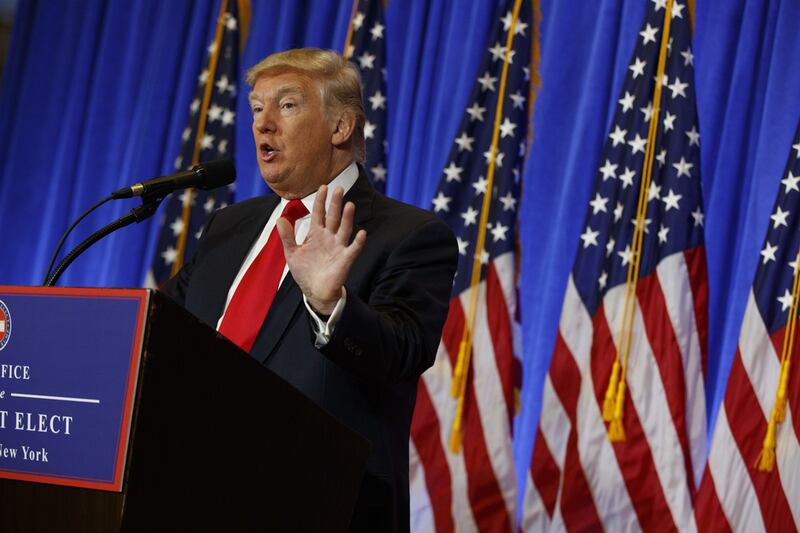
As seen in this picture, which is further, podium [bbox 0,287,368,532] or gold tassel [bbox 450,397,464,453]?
gold tassel [bbox 450,397,464,453]

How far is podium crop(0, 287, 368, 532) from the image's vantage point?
1.31 meters

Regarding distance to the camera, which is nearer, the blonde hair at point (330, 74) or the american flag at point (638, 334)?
the blonde hair at point (330, 74)

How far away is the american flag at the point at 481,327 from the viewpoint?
4078 millimetres

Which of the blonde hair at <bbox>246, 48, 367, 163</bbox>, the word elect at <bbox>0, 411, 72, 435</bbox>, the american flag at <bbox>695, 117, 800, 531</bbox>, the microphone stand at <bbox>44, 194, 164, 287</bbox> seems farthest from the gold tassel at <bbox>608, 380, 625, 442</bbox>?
the word elect at <bbox>0, 411, 72, 435</bbox>

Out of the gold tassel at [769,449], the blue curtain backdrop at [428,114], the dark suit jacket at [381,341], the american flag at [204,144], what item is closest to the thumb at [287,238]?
the dark suit jacket at [381,341]

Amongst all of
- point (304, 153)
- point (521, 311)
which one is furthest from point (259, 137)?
point (521, 311)

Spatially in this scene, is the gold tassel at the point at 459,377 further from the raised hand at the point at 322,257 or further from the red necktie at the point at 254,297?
the raised hand at the point at 322,257

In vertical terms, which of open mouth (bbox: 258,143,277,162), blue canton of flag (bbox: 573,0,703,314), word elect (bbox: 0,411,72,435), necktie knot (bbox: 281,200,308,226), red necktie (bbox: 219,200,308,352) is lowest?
word elect (bbox: 0,411,72,435)

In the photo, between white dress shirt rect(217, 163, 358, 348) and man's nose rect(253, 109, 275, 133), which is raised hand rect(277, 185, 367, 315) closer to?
white dress shirt rect(217, 163, 358, 348)

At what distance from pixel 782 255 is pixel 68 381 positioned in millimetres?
2845

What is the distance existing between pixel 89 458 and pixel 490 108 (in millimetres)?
3260

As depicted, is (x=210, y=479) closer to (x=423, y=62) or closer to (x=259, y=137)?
(x=259, y=137)

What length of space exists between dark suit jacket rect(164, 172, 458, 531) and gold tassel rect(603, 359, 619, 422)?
1776 millimetres

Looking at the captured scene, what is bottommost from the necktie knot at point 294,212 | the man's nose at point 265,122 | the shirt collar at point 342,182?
the necktie knot at point 294,212
